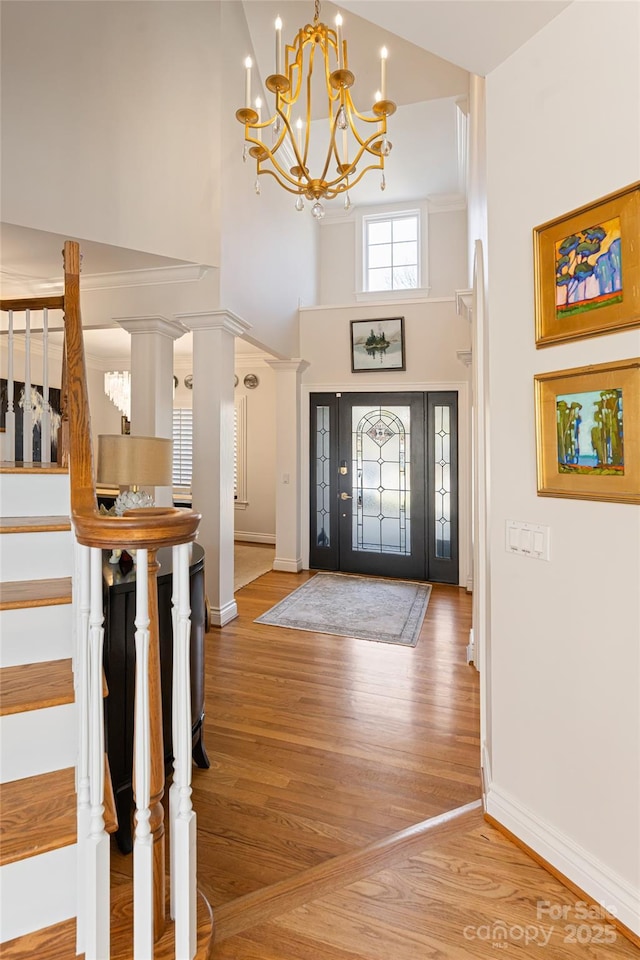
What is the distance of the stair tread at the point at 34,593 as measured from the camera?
1467 mm

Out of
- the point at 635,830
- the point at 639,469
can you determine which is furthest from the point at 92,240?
the point at 635,830

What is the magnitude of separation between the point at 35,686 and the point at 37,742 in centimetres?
15

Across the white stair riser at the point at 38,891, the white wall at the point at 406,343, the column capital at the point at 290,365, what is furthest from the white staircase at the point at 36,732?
the white wall at the point at 406,343

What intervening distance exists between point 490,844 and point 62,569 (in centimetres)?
175

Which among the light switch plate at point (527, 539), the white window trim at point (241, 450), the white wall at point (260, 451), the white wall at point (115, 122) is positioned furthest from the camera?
the white window trim at point (241, 450)

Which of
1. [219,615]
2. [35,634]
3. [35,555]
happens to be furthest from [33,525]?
[219,615]

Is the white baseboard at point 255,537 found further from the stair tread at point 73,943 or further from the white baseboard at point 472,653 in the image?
the stair tread at point 73,943

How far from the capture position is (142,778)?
3.24 ft

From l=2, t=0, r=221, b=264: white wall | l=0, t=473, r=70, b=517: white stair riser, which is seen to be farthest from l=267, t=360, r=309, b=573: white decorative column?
l=0, t=473, r=70, b=517: white stair riser

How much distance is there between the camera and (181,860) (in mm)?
1025

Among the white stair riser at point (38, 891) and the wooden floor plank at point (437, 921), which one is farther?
the wooden floor plank at point (437, 921)

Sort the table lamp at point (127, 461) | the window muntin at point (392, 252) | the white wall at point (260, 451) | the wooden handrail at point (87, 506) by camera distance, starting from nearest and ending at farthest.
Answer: the wooden handrail at point (87, 506)
the table lamp at point (127, 461)
the window muntin at point (392, 252)
the white wall at point (260, 451)

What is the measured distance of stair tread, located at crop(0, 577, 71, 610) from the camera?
147 centimetres

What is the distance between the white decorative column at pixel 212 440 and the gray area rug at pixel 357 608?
54 centimetres
